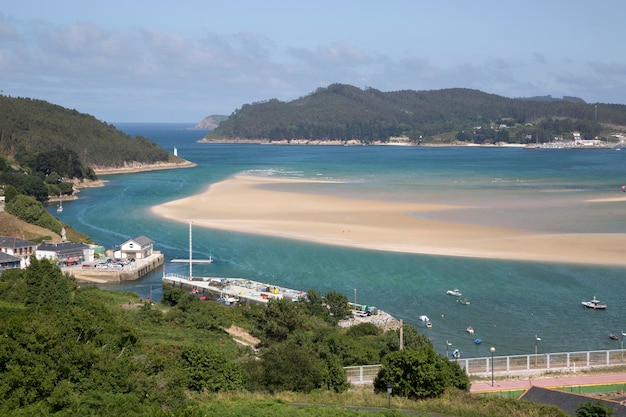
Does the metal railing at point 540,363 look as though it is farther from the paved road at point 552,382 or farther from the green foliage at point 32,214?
the green foliage at point 32,214

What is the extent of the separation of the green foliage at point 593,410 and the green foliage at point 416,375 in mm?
3079

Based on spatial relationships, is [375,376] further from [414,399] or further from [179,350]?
[179,350]

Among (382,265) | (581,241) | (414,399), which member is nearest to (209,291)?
(382,265)

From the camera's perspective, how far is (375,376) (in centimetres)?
1895

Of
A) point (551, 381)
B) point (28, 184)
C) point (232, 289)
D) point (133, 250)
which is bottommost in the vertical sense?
point (232, 289)

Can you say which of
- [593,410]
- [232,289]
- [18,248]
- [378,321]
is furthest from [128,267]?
[593,410]

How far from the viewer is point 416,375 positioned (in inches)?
658

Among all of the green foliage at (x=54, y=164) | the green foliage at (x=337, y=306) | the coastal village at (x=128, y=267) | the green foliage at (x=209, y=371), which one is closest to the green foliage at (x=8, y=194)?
the coastal village at (x=128, y=267)

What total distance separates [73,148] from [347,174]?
121 feet

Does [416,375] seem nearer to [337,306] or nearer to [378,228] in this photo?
[337,306]

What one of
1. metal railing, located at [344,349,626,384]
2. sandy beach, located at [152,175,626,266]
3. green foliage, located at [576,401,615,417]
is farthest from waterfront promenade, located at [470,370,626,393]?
sandy beach, located at [152,175,626,266]

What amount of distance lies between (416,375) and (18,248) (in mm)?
26510

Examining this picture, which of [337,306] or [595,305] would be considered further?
[595,305]

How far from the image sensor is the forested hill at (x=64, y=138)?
95.5 meters
